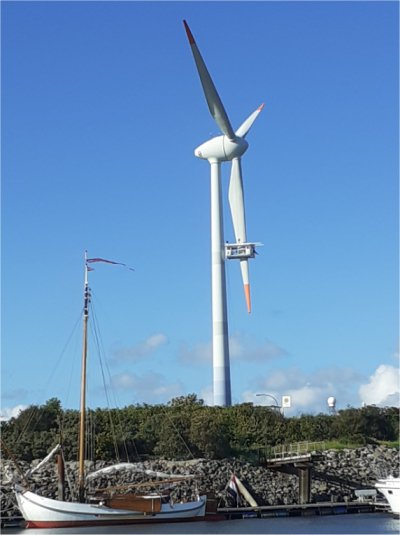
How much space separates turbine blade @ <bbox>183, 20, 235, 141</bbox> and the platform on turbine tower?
11.5 meters

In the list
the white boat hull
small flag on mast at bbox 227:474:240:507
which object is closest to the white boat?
small flag on mast at bbox 227:474:240:507

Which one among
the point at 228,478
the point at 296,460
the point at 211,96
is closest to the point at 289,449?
the point at 296,460

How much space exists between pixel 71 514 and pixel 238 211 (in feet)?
153

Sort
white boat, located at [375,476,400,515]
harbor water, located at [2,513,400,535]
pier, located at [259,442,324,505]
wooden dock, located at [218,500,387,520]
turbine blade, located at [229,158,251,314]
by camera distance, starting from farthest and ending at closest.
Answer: turbine blade, located at [229,158,251,314]
pier, located at [259,442,324,505]
white boat, located at [375,476,400,515]
wooden dock, located at [218,500,387,520]
harbor water, located at [2,513,400,535]

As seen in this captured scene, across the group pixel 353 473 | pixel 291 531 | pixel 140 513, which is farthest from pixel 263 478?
pixel 291 531

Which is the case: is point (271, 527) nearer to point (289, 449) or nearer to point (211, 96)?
point (289, 449)

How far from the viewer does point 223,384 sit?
97.9 metres

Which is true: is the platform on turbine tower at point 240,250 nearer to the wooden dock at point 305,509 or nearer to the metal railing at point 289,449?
the metal railing at point 289,449

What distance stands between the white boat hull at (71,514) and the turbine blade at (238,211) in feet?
131

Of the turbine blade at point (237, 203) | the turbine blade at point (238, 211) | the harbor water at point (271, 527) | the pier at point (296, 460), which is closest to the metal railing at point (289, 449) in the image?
the pier at point (296, 460)

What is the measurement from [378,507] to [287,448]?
50.9 feet

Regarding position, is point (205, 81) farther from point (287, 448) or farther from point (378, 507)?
point (378, 507)

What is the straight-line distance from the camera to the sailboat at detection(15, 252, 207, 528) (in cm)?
6050

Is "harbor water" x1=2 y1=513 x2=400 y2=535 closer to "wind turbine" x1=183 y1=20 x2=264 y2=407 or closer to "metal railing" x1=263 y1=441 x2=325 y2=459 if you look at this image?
"metal railing" x1=263 y1=441 x2=325 y2=459
